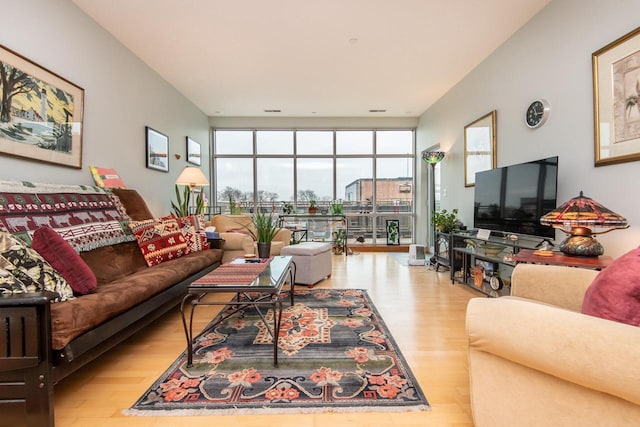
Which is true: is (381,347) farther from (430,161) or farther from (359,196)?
(359,196)

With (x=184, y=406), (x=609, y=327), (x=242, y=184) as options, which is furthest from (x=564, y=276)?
(x=242, y=184)

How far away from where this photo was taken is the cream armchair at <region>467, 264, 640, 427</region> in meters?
0.87

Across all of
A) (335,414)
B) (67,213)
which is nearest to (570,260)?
(335,414)

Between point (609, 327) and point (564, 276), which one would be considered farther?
point (564, 276)

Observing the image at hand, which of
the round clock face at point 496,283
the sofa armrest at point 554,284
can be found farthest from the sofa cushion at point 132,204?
the round clock face at point 496,283

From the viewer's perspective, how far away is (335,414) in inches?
55.9

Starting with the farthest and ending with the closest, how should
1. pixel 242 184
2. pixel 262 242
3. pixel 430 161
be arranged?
pixel 242 184
pixel 430 161
pixel 262 242

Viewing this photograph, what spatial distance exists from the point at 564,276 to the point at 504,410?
93 centimetres

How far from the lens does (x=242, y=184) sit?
6.79 m

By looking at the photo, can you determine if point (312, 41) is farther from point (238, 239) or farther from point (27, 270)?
point (27, 270)

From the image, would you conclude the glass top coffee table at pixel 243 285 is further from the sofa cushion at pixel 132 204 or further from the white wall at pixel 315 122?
the white wall at pixel 315 122

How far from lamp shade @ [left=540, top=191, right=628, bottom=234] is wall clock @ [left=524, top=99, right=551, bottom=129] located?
112 centimetres

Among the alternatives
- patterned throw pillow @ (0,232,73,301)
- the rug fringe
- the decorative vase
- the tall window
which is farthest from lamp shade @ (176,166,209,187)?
the rug fringe

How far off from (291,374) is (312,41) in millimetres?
3275
